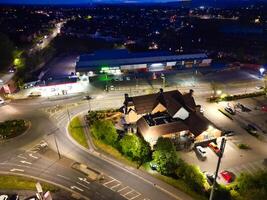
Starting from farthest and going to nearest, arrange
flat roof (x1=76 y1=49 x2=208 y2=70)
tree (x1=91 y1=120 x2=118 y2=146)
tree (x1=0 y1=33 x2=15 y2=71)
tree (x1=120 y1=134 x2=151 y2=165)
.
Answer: tree (x1=0 y1=33 x2=15 y2=71)
flat roof (x1=76 y1=49 x2=208 y2=70)
tree (x1=91 y1=120 x2=118 y2=146)
tree (x1=120 y1=134 x2=151 y2=165)

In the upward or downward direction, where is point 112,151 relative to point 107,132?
downward

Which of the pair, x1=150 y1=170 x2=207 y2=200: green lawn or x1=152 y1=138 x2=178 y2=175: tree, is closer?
x1=150 y1=170 x2=207 y2=200: green lawn

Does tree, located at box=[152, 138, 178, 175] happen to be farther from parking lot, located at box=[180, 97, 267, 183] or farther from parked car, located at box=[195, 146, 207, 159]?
parked car, located at box=[195, 146, 207, 159]

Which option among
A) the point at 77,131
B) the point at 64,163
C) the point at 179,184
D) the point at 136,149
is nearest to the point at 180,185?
the point at 179,184

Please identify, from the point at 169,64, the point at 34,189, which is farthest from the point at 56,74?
the point at 34,189

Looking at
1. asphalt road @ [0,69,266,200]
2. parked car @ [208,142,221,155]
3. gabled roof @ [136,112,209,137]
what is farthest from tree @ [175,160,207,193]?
gabled roof @ [136,112,209,137]

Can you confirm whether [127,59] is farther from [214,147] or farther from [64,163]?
[64,163]
